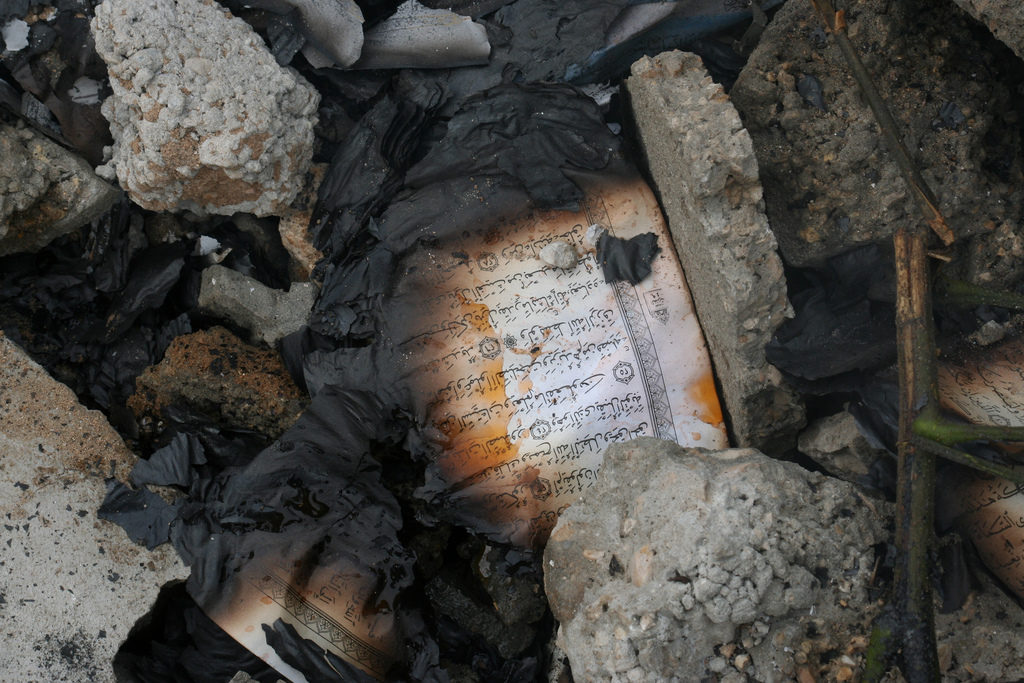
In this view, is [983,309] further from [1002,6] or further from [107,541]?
[107,541]

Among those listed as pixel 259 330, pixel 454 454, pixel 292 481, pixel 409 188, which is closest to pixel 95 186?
pixel 259 330

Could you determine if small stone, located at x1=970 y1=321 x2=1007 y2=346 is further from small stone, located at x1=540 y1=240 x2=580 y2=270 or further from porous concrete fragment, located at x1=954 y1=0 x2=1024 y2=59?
small stone, located at x1=540 y1=240 x2=580 y2=270

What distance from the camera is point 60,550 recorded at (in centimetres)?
235

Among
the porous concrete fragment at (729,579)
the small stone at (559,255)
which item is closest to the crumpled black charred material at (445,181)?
the small stone at (559,255)

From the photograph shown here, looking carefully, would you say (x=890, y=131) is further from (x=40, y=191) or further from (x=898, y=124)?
(x=40, y=191)

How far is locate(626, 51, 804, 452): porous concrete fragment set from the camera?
225cm

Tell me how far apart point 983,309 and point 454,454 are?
1721mm

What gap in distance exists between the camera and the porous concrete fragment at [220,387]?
8.98 ft

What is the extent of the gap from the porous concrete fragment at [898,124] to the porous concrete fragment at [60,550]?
92.8 inches

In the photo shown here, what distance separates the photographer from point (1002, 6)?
1.79 meters

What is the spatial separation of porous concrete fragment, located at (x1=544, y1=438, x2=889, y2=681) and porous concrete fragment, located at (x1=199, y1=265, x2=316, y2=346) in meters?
1.55

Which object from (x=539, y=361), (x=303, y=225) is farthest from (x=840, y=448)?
(x=303, y=225)

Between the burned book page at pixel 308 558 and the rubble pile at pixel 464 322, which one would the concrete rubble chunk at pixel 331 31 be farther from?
the burned book page at pixel 308 558

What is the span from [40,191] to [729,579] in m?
2.55
